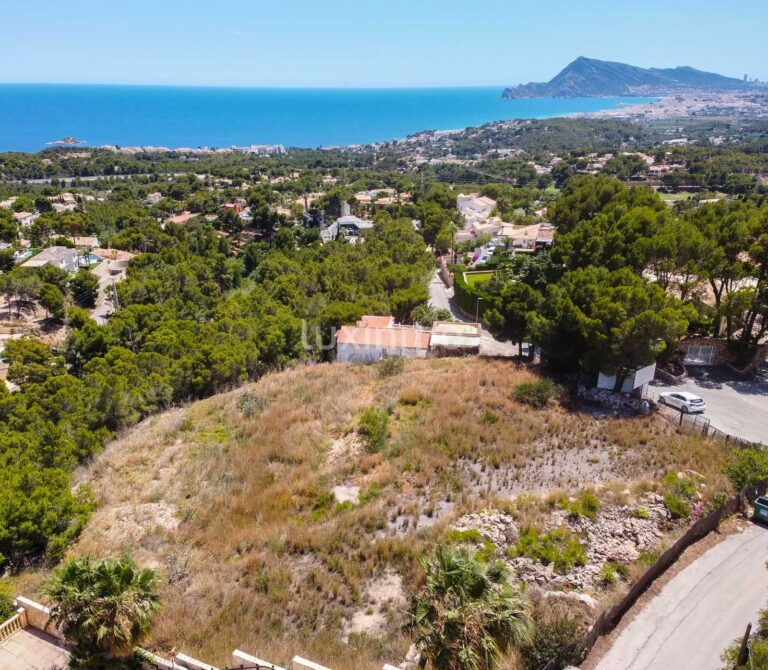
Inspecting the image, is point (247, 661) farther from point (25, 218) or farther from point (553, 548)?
point (25, 218)

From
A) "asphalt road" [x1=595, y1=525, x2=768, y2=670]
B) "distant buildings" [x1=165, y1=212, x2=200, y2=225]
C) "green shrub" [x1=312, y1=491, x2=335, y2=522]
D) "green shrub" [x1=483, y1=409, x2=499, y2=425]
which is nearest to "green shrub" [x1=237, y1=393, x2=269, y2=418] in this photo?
"green shrub" [x1=312, y1=491, x2=335, y2=522]

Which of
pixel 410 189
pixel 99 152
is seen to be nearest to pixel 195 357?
pixel 410 189

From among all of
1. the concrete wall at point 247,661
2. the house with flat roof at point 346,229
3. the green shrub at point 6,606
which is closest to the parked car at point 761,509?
the concrete wall at point 247,661

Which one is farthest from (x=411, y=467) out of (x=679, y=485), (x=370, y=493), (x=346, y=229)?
(x=346, y=229)

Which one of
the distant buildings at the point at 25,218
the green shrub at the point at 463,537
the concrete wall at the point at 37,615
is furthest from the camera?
the distant buildings at the point at 25,218

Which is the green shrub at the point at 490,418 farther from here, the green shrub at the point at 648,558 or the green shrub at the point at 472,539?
the green shrub at the point at 648,558

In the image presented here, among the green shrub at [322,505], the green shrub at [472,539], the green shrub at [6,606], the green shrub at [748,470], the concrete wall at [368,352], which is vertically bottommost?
the concrete wall at [368,352]

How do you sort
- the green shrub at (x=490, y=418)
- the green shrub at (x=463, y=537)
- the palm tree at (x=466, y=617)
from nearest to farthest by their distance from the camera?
1. the palm tree at (x=466, y=617)
2. the green shrub at (x=463, y=537)
3. the green shrub at (x=490, y=418)

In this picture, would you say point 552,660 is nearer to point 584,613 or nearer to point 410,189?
point 584,613

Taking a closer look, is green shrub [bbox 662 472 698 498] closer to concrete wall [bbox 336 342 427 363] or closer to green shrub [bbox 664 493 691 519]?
green shrub [bbox 664 493 691 519]
